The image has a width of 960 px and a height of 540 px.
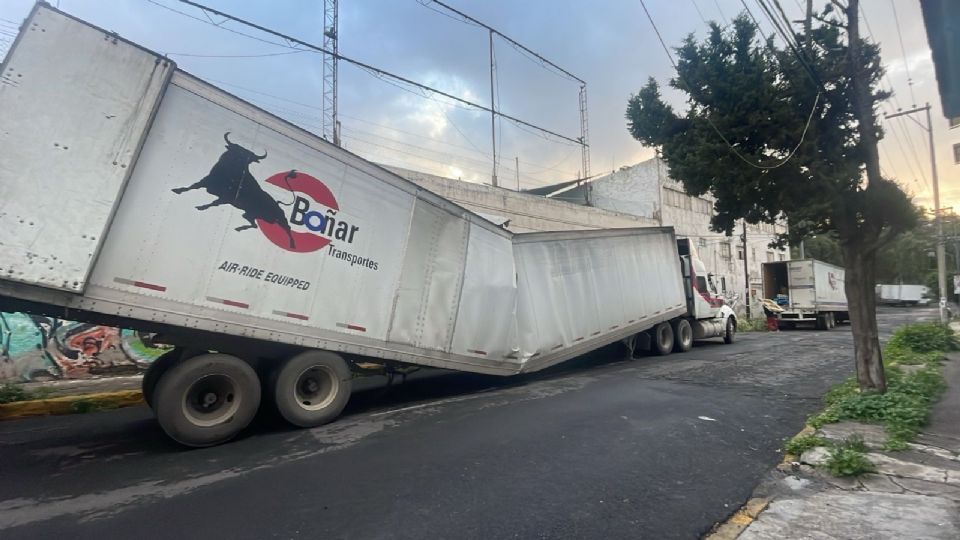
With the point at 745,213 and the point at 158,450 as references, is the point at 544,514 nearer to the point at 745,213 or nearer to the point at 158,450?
the point at 158,450

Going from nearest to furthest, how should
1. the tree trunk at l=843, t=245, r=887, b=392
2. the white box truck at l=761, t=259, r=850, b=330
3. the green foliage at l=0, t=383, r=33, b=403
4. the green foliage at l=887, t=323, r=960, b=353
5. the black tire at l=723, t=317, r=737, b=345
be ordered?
1. the tree trunk at l=843, t=245, r=887, b=392
2. the green foliage at l=0, t=383, r=33, b=403
3. the green foliage at l=887, t=323, r=960, b=353
4. the black tire at l=723, t=317, r=737, b=345
5. the white box truck at l=761, t=259, r=850, b=330

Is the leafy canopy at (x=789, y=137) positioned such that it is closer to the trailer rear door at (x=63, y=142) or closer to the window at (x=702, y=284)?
the trailer rear door at (x=63, y=142)

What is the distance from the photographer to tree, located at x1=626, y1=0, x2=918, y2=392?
747cm

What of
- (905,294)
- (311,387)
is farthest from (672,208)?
(905,294)

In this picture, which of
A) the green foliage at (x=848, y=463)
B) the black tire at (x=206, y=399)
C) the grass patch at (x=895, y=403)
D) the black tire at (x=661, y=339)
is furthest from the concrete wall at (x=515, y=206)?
the green foliage at (x=848, y=463)

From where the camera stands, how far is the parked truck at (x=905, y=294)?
191 ft

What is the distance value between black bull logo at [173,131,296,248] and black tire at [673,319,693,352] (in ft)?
42.0

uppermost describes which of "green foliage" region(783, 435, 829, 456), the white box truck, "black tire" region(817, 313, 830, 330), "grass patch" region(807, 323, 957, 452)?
the white box truck

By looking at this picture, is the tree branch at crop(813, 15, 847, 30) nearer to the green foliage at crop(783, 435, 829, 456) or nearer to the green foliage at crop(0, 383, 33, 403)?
the green foliage at crop(783, 435, 829, 456)

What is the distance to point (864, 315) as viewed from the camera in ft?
24.8

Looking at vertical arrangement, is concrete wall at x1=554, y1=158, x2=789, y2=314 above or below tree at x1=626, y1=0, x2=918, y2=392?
above

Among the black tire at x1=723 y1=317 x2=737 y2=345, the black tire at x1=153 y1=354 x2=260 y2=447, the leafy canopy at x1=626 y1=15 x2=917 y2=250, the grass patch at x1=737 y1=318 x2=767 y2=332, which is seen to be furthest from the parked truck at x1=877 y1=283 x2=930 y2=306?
the black tire at x1=153 y1=354 x2=260 y2=447

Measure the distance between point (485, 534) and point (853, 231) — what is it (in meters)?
7.40

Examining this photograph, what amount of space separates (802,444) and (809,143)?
466cm
